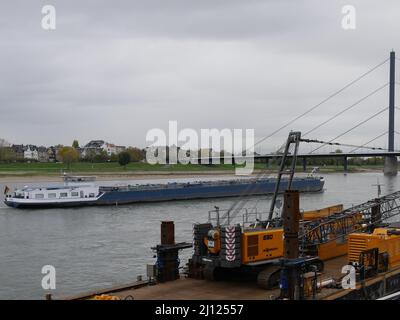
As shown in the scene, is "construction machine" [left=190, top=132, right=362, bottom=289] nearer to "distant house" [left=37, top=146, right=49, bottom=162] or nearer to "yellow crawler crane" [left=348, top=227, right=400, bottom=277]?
"yellow crawler crane" [left=348, top=227, right=400, bottom=277]

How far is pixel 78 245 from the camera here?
34.5 meters

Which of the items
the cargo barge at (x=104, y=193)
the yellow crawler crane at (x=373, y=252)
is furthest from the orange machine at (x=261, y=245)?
the cargo barge at (x=104, y=193)

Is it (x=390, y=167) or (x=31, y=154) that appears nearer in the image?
(x=390, y=167)

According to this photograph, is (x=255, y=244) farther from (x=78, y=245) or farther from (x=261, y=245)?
(x=78, y=245)

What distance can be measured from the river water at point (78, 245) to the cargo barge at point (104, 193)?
3.00m

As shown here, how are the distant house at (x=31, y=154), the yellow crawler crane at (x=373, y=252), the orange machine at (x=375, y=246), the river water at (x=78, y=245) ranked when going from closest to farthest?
the yellow crawler crane at (x=373, y=252) → the orange machine at (x=375, y=246) → the river water at (x=78, y=245) → the distant house at (x=31, y=154)

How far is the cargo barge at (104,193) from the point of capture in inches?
2469

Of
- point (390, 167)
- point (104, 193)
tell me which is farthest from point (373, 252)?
point (390, 167)

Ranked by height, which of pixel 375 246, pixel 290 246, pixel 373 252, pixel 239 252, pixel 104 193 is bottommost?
pixel 104 193

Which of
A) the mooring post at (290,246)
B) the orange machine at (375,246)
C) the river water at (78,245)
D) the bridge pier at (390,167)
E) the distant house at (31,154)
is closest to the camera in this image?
the mooring post at (290,246)

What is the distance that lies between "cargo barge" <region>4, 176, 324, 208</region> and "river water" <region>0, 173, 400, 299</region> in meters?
3.00

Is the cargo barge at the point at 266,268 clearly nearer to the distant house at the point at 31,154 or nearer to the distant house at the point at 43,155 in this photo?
the distant house at the point at 31,154

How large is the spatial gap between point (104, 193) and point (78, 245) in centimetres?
3235
